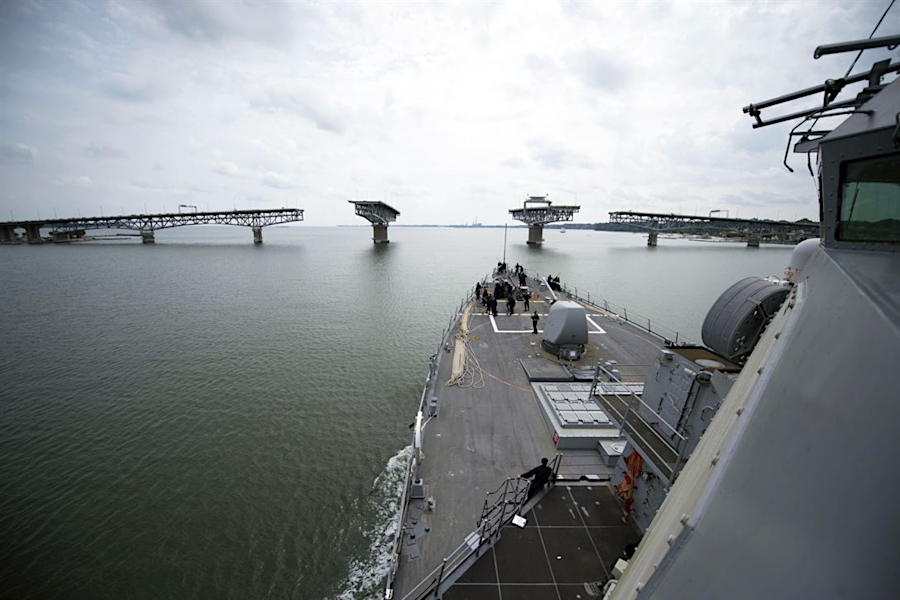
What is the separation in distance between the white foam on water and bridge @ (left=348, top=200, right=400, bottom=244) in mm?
102543

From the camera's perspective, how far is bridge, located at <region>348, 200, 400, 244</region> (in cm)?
10968

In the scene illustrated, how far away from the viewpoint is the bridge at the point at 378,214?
10968cm

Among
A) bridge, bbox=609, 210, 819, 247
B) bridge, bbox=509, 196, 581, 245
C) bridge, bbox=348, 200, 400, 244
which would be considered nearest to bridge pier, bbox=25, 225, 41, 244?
bridge, bbox=348, 200, 400, 244

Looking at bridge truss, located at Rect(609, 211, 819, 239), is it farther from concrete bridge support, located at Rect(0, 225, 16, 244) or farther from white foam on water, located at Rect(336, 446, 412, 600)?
concrete bridge support, located at Rect(0, 225, 16, 244)

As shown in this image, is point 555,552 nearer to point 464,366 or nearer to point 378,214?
point 464,366

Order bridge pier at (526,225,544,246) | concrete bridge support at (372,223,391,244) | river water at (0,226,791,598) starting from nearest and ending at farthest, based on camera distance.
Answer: river water at (0,226,791,598) < bridge pier at (526,225,544,246) < concrete bridge support at (372,223,391,244)

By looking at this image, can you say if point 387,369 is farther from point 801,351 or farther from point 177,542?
point 801,351

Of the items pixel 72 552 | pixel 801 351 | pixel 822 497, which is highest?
pixel 801 351

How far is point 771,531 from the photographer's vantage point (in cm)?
227

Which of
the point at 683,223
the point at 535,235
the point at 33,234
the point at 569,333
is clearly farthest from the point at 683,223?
the point at 33,234

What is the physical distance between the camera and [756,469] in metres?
2.52

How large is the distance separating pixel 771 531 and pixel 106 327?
39073 mm

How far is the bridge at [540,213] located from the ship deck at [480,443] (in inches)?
3910

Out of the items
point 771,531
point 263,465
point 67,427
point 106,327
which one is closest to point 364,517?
point 263,465
